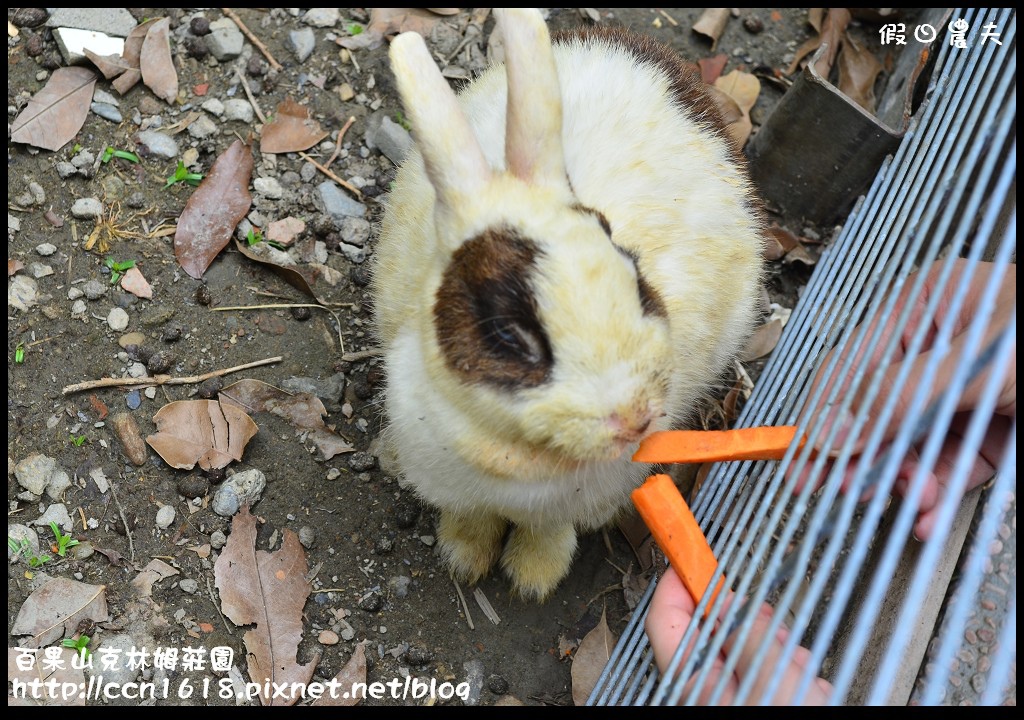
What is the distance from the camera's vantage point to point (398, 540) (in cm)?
336

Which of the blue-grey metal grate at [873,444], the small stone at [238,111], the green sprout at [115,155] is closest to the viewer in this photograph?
the blue-grey metal grate at [873,444]

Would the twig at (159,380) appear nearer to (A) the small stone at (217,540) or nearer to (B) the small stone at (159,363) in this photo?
(B) the small stone at (159,363)

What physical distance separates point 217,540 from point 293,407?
1.92ft

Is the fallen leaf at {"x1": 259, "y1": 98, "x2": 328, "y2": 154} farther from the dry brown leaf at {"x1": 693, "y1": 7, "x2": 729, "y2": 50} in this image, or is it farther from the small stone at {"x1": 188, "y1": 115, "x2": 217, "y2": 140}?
the dry brown leaf at {"x1": 693, "y1": 7, "x2": 729, "y2": 50}

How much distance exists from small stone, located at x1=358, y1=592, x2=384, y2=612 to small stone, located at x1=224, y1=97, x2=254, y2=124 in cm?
220

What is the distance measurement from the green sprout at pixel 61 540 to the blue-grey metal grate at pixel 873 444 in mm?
1906

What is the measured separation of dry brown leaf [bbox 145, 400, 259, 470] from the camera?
3281 mm

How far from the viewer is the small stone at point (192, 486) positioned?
3252 mm

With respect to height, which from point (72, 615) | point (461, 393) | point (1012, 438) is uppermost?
point (1012, 438)

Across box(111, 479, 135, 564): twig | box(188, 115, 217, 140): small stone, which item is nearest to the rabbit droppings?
box(111, 479, 135, 564): twig

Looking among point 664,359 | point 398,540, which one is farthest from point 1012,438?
point 398,540

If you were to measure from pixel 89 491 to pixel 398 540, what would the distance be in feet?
3.73

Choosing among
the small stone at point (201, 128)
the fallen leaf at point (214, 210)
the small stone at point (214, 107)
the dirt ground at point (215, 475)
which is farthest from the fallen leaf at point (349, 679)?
the small stone at point (214, 107)

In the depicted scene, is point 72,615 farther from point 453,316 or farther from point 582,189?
point 582,189
